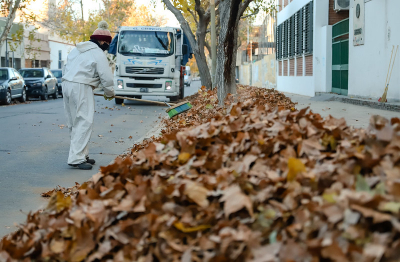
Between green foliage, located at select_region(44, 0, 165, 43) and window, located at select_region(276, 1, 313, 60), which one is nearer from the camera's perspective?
window, located at select_region(276, 1, 313, 60)

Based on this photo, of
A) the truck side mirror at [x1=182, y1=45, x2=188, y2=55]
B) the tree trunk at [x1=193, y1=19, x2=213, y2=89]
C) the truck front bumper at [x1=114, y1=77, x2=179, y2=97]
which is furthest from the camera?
the tree trunk at [x1=193, y1=19, x2=213, y2=89]

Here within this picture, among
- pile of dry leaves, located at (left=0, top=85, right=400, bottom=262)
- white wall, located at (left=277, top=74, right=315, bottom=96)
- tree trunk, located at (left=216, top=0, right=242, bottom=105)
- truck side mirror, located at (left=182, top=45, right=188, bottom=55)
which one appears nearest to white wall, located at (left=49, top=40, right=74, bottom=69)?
white wall, located at (left=277, top=74, right=315, bottom=96)

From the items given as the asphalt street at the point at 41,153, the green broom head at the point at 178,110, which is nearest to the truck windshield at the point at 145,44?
the asphalt street at the point at 41,153

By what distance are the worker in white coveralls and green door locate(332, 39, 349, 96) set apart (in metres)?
13.2

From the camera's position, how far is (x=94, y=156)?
8.60 meters

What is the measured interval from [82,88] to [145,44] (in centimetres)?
1441

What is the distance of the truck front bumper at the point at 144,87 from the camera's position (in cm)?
2139

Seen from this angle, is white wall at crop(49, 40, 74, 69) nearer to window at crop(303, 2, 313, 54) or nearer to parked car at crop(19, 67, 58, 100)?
parked car at crop(19, 67, 58, 100)

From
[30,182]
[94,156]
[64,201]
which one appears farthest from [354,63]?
[64,201]

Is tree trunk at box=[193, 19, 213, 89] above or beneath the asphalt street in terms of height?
above

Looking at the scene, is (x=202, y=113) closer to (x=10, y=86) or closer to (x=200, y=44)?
(x=200, y=44)

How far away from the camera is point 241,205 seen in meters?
2.46

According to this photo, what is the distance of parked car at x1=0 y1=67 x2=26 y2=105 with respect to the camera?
23875 mm

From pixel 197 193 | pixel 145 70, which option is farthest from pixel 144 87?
pixel 197 193
